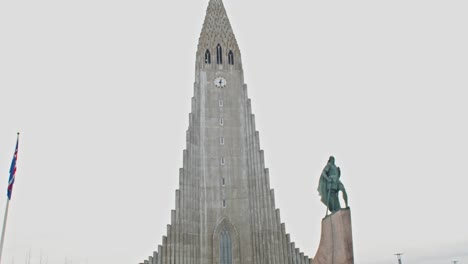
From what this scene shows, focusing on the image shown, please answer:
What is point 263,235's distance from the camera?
36.4 m

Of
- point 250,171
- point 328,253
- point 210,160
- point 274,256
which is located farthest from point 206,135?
point 328,253

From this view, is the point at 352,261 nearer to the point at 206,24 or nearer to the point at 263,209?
the point at 263,209

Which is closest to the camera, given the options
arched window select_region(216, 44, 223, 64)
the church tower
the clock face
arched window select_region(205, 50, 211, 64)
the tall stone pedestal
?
the tall stone pedestal

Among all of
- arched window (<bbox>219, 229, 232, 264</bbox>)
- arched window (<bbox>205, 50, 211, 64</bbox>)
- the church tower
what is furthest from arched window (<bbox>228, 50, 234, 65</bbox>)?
arched window (<bbox>219, 229, 232, 264</bbox>)

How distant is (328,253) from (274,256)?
1900cm

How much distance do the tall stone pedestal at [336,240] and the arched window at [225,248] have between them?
→ 19.5 meters

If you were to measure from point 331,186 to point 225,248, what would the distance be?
20332mm

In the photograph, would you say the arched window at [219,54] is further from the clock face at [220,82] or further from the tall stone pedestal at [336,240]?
the tall stone pedestal at [336,240]

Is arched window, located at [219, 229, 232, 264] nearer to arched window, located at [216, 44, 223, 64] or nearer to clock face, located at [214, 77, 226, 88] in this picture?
clock face, located at [214, 77, 226, 88]

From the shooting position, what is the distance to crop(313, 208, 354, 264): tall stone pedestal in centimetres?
1688

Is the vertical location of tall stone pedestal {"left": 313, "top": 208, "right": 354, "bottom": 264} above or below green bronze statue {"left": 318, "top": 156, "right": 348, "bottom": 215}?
below

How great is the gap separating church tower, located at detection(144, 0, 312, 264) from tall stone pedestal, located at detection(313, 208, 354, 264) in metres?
18.7

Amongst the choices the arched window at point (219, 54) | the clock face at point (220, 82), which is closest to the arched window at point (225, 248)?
the clock face at point (220, 82)

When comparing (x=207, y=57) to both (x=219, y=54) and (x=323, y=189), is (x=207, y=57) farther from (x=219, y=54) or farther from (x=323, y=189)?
(x=323, y=189)
